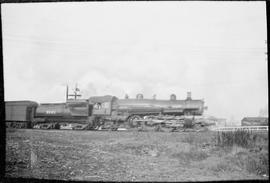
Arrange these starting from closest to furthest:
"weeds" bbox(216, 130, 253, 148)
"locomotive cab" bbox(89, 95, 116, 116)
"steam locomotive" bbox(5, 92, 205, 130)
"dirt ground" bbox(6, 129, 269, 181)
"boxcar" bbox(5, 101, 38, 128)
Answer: "dirt ground" bbox(6, 129, 269, 181), "weeds" bbox(216, 130, 253, 148), "steam locomotive" bbox(5, 92, 205, 130), "locomotive cab" bbox(89, 95, 116, 116), "boxcar" bbox(5, 101, 38, 128)

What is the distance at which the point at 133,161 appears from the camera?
6707 mm

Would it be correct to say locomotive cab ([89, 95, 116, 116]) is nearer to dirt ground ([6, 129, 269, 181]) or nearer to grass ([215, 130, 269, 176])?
dirt ground ([6, 129, 269, 181])

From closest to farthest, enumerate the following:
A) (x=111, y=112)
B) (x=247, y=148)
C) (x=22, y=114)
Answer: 1. (x=247, y=148)
2. (x=111, y=112)
3. (x=22, y=114)

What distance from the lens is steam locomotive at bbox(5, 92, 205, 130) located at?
13883 millimetres

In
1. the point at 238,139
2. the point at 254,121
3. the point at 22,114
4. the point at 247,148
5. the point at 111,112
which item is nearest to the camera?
the point at 247,148

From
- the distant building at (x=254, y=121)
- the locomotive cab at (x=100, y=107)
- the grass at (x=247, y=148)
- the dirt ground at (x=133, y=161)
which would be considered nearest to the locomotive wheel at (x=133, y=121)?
the locomotive cab at (x=100, y=107)

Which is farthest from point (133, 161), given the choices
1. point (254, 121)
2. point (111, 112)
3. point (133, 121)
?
point (111, 112)

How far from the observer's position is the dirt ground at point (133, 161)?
605cm

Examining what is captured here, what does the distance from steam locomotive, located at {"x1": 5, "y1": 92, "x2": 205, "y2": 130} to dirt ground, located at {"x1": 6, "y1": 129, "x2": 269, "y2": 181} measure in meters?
5.67

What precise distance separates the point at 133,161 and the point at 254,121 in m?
4.14

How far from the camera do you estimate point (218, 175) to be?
6055mm

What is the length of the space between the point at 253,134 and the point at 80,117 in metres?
10.9

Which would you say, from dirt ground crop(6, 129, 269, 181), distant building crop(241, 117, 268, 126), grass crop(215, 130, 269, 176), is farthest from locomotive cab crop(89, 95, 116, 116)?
distant building crop(241, 117, 268, 126)

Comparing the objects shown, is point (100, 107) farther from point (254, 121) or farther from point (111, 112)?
point (254, 121)
